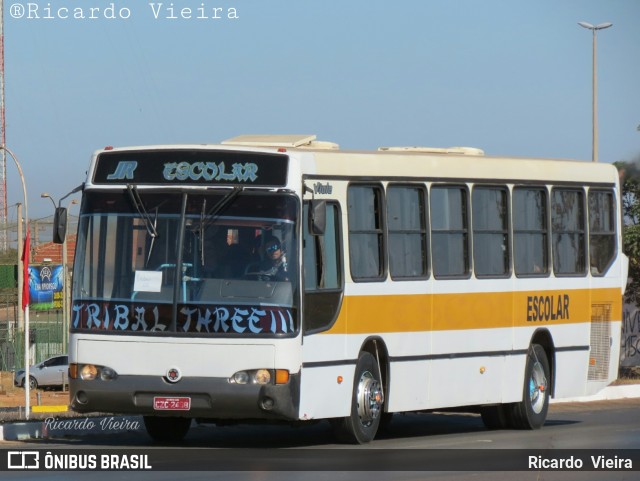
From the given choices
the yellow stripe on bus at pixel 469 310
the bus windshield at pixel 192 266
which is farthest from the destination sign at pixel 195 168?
the yellow stripe on bus at pixel 469 310

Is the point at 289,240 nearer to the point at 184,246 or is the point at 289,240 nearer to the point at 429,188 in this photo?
the point at 184,246

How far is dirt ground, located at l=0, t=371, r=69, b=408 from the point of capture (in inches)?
1432

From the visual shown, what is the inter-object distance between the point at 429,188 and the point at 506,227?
168cm

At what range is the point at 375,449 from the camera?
15094mm

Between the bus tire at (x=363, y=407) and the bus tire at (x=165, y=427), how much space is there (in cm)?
177

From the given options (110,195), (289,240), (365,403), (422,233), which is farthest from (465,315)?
(110,195)

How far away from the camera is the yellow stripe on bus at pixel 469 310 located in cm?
1577

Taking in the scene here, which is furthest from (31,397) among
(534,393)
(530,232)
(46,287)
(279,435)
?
(46,287)

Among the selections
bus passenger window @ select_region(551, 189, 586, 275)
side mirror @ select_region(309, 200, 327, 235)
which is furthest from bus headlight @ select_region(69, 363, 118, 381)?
bus passenger window @ select_region(551, 189, 586, 275)

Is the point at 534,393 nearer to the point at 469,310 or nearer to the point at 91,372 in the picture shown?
the point at 469,310

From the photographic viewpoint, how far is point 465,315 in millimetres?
17453

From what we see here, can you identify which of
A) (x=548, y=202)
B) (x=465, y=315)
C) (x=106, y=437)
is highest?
(x=548, y=202)

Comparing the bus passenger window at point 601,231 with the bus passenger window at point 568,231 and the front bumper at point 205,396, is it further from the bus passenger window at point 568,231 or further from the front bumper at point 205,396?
the front bumper at point 205,396

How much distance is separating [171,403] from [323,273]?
2.03 metres
